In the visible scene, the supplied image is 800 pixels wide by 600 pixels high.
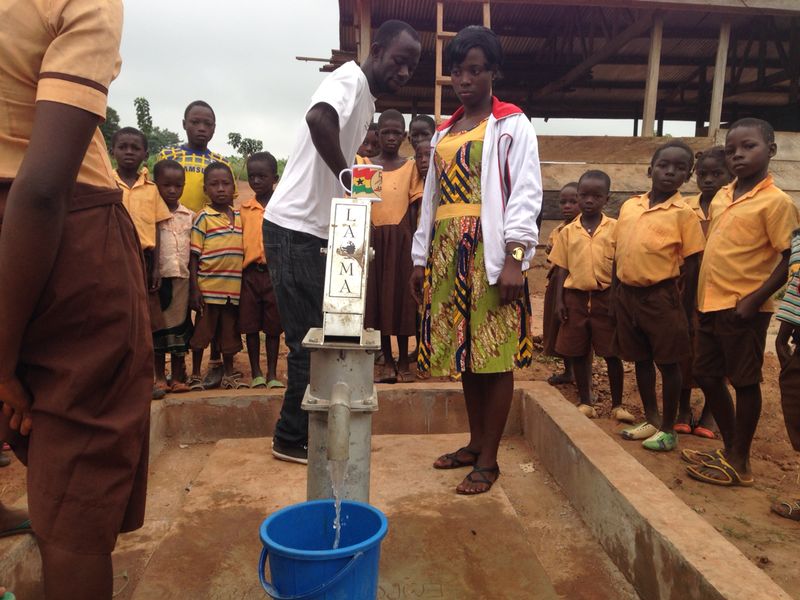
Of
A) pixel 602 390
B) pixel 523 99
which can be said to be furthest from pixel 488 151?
pixel 523 99

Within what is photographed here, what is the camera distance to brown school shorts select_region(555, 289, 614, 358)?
3914 millimetres

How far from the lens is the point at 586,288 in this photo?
396cm

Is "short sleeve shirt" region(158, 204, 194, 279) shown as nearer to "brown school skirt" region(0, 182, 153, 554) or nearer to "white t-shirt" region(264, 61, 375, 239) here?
"white t-shirt" region(264, 61, 375, 239)

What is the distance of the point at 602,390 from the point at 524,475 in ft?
6.97

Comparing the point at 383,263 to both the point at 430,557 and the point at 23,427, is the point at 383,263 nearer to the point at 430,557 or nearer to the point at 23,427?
Answer: the point at 430,557

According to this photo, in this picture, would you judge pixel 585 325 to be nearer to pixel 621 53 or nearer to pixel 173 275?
pixel 173 275

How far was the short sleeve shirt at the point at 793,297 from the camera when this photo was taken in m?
2.29

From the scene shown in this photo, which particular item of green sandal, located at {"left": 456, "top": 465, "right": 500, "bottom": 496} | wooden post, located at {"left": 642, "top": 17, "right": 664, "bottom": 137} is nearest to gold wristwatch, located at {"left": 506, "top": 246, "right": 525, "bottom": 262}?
green sandal, located at {"left": 456, "top": 465, "right": 500, "bottom": 496}

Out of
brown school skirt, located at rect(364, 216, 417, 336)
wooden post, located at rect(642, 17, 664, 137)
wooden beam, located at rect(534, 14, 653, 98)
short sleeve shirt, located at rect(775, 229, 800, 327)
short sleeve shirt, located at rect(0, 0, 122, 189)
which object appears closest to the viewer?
short sleeve shirt, located at rect(0, 0, 122, 189)

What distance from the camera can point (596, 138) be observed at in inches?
315

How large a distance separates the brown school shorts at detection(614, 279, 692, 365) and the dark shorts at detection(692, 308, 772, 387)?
0.87 ft

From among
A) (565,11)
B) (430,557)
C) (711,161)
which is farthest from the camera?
(565,11)

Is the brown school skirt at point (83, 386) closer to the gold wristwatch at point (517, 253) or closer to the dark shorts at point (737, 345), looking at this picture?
the gold wristwatch at point (517, 253)

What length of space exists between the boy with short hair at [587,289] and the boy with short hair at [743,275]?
967mm
